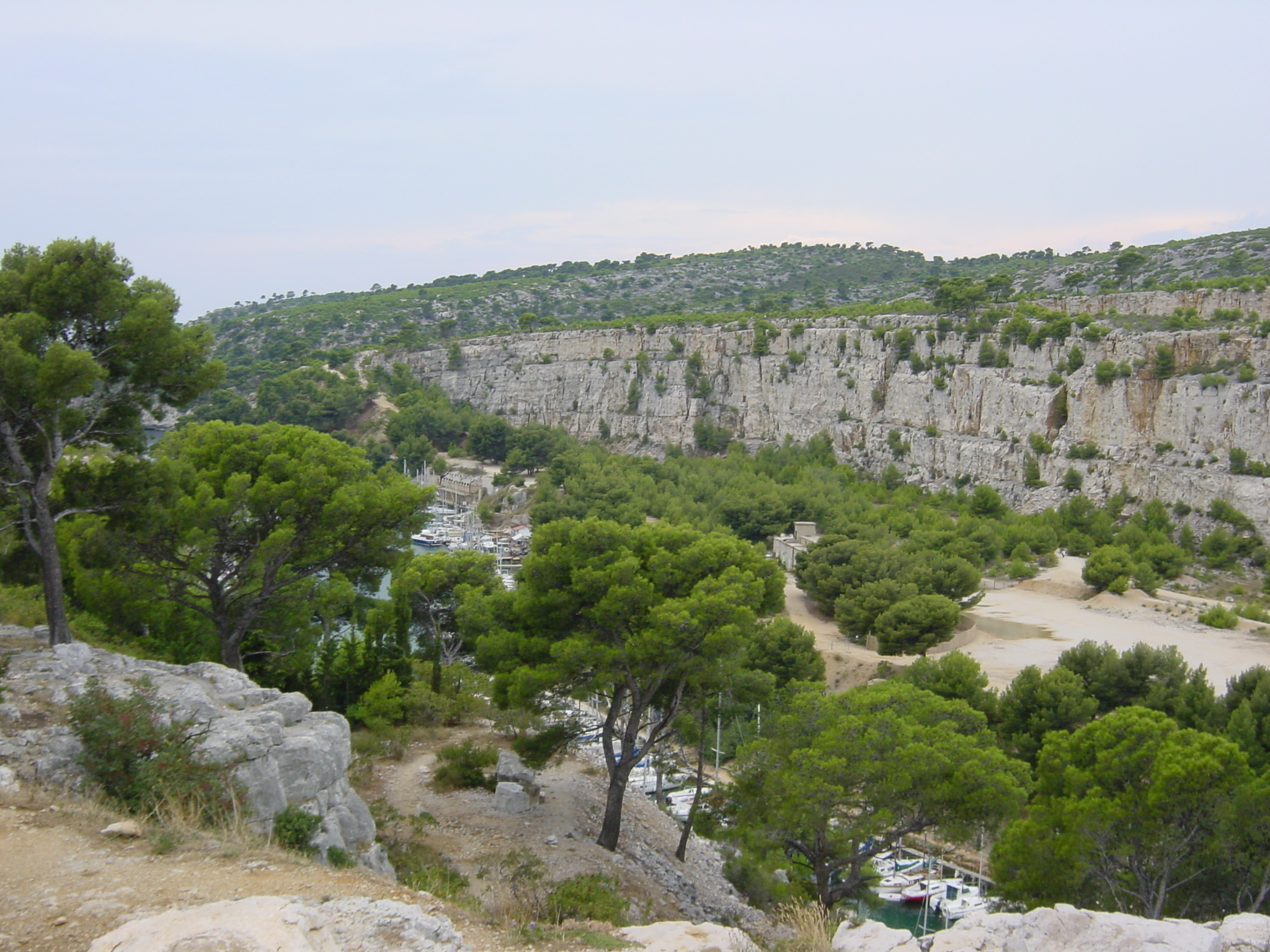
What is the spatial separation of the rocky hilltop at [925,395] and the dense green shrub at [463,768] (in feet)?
95.2

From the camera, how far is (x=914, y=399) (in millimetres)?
45312

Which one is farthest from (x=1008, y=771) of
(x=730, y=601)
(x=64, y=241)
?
(x=64, y=241)

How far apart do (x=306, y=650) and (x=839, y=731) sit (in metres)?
7.91

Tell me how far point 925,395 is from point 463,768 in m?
36.6

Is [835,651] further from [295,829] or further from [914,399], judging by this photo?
[914,399]

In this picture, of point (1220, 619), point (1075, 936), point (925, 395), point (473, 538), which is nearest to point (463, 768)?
point (1075, 936)

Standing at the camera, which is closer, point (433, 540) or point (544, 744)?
point (544, 744)

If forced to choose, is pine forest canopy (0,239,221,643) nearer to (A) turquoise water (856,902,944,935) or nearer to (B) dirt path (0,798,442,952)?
(B) dirt path (0,798,442,952)

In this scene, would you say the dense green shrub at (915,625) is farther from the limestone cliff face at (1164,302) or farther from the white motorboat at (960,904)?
the limestone cliff face at (1164,302)

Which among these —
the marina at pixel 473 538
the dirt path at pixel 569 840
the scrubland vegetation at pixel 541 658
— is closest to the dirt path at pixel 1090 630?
the scrubland vegetation at pixel 541 658

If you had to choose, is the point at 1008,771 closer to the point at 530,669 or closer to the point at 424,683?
the point at 530,669

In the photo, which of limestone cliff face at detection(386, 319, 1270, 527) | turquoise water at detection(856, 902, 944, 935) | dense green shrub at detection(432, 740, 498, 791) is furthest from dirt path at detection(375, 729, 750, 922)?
limestone cliff face at detection(386, 319, 1270, 527)

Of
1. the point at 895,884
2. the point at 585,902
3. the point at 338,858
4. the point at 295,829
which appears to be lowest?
the point at 895,884

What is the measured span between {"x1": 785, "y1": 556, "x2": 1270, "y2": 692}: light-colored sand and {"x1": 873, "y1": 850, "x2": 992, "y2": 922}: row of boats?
688 cm
